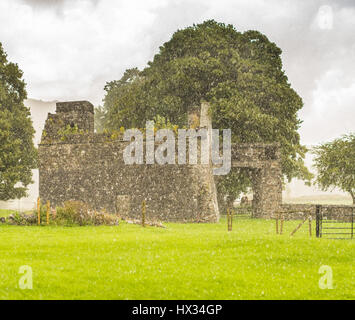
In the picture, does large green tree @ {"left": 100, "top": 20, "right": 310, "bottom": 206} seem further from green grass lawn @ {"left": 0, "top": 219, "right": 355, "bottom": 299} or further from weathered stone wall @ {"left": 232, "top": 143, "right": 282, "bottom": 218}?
green grass lawn @ {"left": 0, "top": 219, "right": 355, "bottom": 299}

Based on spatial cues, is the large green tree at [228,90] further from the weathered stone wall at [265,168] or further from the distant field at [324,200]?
the distant field at [324,200]

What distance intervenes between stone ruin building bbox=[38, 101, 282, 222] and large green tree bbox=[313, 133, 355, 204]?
10.6m

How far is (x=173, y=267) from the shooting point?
47.4ft

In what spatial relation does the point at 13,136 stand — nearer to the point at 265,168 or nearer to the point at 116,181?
the point at 116,181

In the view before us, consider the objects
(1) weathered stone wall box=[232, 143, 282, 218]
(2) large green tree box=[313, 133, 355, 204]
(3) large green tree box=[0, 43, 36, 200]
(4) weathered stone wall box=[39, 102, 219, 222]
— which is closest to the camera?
(4) weathered stone wall box=[39, 102, 219, 222]

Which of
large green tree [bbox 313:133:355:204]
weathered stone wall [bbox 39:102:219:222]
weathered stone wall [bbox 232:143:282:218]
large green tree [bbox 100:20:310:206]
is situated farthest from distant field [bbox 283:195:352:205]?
weathered stone wall [bbox 39:102:219:222]

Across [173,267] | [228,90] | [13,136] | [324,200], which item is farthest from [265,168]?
[324,200]

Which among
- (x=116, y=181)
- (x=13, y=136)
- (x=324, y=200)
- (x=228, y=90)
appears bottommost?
(x=324, y=200)

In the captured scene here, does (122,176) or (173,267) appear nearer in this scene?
(173,267)

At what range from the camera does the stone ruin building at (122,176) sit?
36.3m

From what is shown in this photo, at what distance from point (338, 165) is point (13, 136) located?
3360 centimetres

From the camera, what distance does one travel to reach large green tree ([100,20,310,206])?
4372 cm

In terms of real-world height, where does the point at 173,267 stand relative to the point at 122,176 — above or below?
below

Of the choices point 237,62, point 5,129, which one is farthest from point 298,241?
point 5,129
